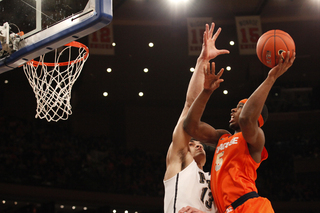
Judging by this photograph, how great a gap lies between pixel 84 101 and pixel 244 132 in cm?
1156

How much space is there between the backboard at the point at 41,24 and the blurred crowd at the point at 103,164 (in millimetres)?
6697

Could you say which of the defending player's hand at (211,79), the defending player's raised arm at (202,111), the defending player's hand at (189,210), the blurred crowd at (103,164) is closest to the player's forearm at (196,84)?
the defending player's raised arm at (202,111)

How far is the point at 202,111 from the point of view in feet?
8.57

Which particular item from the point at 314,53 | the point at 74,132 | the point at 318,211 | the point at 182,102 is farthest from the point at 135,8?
the point at 318,211

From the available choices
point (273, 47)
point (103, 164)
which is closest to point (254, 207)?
point (273, 47)

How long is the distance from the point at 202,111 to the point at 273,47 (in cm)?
69

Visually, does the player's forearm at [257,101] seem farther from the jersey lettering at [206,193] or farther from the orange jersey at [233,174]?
the jersey lettering at [206,193]

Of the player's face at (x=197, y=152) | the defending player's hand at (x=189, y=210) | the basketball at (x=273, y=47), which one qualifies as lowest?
the defending player's hand at (x=189, y=210)

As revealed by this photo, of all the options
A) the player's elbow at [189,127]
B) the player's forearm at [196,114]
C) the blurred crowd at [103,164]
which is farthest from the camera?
the blurred crowd at [103,164]

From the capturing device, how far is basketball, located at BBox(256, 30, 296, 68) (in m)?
2.49

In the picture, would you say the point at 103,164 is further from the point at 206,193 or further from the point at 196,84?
the point at 206,193

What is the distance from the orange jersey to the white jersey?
0.29ft

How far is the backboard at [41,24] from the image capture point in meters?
2.73

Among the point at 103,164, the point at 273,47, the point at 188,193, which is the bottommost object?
the point at 188,193
